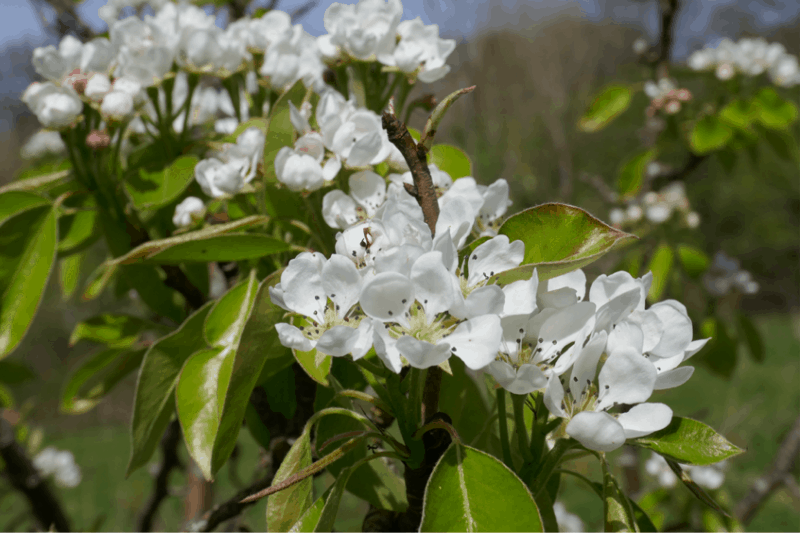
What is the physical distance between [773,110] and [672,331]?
5.05ft

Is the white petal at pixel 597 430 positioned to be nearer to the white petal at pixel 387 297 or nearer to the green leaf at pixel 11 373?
the white petal at pixel 387 297

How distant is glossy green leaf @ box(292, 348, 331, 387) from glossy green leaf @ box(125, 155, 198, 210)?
0.33 meters

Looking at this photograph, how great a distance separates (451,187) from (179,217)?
34 cm

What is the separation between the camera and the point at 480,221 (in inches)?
21.5

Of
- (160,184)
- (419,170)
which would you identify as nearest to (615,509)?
(419,170)

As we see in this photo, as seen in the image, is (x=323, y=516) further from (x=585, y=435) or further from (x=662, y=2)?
(x=662, y=2)

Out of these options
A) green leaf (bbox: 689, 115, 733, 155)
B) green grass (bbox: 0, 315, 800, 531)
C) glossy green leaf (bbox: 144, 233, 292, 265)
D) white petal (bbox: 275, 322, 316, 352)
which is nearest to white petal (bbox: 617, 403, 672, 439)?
white petal (bbox: 275, 322, 316, 352)

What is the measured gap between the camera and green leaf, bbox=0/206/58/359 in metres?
0.66

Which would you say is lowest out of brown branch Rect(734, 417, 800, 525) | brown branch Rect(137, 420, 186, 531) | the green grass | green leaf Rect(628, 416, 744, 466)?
the green grass

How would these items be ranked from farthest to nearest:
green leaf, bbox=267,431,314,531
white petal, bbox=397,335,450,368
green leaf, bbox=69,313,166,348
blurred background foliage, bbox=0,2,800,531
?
blurred background foliage, bbox=0,2,800,531 → green leaf, bbox=69,313,166,348 → green leaf, bbox=267,431,314,531 → white petal, bbox=397,335,450,368

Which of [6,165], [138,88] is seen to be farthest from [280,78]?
[6,165]

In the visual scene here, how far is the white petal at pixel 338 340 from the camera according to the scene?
360 millimetres

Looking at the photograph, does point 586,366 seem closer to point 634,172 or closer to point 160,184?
point 160,184

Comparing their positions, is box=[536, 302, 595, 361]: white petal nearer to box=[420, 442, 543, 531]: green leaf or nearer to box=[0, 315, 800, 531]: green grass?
box=[420, 442, 543, 531]: green leaf
